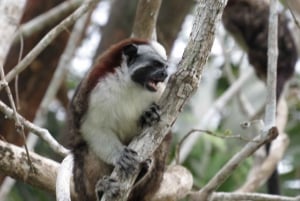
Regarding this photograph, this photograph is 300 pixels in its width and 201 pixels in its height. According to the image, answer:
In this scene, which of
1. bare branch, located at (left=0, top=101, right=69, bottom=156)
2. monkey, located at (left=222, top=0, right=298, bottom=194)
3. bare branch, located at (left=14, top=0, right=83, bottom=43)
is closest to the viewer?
bare branch, located at (left=0, top=101, right=69, bottom=156)

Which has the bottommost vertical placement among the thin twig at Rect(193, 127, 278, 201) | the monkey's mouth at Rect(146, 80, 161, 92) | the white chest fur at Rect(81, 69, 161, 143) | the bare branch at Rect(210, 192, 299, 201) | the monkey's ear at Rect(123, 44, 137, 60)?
the bare branch at Rect(210, 192, 299, 201)

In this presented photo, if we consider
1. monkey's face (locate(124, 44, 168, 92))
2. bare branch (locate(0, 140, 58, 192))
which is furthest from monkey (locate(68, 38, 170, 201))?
bare branch (locate(0, 140, 58, 192))

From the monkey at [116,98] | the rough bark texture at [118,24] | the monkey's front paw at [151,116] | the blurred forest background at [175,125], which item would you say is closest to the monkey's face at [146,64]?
the monkey at [116,98]

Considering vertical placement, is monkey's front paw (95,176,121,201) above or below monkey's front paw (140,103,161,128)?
below

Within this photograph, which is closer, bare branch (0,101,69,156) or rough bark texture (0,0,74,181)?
bare branch (0,101,69,156)

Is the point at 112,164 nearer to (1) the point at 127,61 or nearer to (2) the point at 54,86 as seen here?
(1) the point at 127,61

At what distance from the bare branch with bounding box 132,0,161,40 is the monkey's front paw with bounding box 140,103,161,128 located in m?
0.88

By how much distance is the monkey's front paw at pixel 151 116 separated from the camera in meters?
2.80

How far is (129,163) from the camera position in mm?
2826

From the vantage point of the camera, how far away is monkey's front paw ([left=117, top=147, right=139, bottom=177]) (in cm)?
279

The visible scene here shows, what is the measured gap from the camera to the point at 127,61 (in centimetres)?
327

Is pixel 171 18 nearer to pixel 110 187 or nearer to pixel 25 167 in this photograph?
pixel 25 167

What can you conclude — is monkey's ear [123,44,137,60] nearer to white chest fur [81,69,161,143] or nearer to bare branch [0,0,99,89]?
white chest fur [81,69,161,143]

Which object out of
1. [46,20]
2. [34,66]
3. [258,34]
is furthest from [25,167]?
[258,34]
